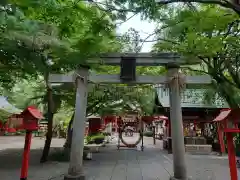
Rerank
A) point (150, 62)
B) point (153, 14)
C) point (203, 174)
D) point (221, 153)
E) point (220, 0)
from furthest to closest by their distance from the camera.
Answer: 1. point (221, 153)
2. point (203, 174)
3. point (150, 62)
4. point (220, 0)
5. point (153, 14)

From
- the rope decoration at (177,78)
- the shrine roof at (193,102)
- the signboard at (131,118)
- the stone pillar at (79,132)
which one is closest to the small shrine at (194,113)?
the shrine roof at (193,102)

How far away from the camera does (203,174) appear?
915 cm

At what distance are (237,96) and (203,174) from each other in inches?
125

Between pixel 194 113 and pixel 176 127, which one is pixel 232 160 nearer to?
pixel 176 127

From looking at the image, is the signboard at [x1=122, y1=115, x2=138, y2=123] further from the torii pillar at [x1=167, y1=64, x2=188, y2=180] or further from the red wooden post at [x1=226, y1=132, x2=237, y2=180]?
the red wooden post at [x1=226, y1=132, x2=237, y2=180]

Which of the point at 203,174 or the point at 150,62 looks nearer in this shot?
the point at 150,62

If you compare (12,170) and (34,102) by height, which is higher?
(34,102)

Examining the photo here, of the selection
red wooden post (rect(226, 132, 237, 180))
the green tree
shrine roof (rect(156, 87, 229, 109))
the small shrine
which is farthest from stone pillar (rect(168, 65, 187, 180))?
shrine roof (rect(156, 87, 229, 109))

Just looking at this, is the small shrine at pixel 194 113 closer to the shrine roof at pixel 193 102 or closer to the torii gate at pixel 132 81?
the shrine roof at pixel 193 102

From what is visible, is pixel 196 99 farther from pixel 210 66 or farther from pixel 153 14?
pixel 153 14

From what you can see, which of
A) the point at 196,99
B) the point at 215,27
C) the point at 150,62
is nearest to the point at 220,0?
the point at 215,27

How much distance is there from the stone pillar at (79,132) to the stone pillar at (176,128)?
2774mm

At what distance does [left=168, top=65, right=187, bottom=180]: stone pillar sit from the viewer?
7.45 meters

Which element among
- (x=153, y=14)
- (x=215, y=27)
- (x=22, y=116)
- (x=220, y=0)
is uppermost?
(x=215, y=27)
